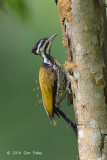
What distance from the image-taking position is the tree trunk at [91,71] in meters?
2.65

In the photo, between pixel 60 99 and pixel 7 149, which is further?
pixel 7 149

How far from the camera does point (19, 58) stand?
763cm

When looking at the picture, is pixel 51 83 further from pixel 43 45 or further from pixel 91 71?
pixel 91 71

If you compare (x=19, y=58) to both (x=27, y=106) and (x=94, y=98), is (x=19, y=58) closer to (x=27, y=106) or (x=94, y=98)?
(x=27, y=106)

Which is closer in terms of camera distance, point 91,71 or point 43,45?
point 91,71

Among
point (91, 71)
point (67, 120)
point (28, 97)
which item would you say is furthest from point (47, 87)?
point (28, 97)

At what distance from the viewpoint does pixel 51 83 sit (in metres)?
3.63

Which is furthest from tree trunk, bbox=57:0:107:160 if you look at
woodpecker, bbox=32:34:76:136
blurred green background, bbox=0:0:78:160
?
blurred green background, bbox=0:0:78:160

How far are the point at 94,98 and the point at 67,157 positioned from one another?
4279mm

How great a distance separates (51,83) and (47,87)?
0.07 metres

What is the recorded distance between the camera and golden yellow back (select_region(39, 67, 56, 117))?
3549mm

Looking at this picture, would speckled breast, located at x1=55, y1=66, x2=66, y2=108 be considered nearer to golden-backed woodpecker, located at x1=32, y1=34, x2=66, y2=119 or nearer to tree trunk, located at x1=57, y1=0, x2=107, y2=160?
golden-backed woodpecker, located at x1=32, y1=34, x2=66, y2=119

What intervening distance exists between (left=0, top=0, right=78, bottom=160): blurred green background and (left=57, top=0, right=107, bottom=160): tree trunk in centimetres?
358

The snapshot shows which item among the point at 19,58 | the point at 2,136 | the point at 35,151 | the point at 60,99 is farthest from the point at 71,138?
the point at 60,99
